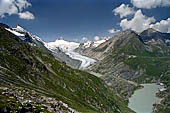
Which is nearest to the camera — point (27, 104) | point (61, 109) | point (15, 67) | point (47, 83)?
point (27, 104)

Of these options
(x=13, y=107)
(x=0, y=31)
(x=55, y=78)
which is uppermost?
(x=0, y=31)

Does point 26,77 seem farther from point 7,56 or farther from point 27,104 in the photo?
point 27,104

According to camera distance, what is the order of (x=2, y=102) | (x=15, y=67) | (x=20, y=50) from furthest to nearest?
1. (x=20, y=50)
2. (x=15, y=67)
3. (x=2, y=102)

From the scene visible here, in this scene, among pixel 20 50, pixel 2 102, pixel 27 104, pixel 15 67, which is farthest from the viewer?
pixel 20 50

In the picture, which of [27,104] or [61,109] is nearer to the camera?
[27,104]

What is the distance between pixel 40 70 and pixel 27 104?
5461 inches

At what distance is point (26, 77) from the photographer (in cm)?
14888

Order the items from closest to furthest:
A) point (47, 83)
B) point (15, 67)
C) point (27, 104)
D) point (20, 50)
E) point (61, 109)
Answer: point (27, 104)
point (61, 109)
point (15, 67)
point (47, 83)
point (20, 50)

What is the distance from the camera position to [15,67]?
483 feet

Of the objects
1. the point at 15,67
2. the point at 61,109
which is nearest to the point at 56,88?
the point at 15,67

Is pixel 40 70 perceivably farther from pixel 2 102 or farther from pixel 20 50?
pixel 2 102

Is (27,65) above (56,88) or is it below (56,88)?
above

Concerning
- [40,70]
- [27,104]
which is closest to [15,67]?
[40,70]

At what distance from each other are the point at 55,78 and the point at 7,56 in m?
52.0
